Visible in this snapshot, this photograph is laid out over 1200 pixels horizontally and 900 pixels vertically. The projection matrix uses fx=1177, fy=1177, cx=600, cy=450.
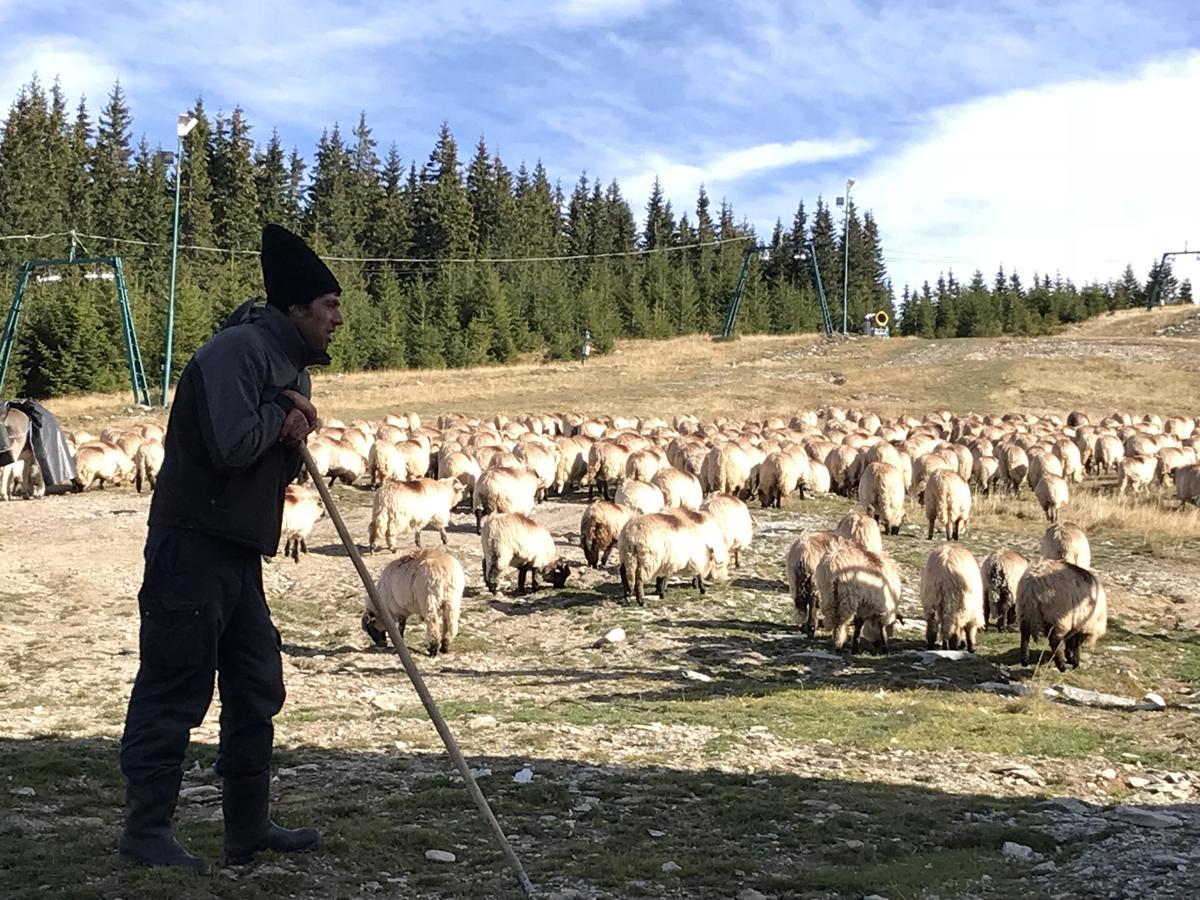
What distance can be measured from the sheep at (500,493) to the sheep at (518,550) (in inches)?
163

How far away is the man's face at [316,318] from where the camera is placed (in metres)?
5.22

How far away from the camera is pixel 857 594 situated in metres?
11.3

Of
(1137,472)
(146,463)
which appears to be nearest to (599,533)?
(146,463)

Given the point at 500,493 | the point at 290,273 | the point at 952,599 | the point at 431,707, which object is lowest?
the point at 952,599

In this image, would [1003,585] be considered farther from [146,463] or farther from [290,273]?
[146,463]

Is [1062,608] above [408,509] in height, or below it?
below

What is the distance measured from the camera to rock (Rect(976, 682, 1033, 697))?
9852 millimetres

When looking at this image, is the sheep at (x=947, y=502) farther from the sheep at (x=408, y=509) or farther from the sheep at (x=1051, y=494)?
the sheep at (x=408, y=509)

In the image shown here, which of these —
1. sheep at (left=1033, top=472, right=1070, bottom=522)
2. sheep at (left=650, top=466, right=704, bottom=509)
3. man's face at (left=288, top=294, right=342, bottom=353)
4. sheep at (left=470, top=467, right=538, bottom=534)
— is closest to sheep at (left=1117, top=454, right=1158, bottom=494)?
sheep at (left=1033, top=472, right=1070, bottom=522)

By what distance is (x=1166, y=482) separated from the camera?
84.3 feet

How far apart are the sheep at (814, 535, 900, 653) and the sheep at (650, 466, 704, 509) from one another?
717cm

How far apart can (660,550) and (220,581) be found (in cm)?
886

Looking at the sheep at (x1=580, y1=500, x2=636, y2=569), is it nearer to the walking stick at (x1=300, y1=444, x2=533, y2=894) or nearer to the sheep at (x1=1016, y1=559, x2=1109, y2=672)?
the sheep at (x1=1016, y1=559, x2=1109, y2=672)

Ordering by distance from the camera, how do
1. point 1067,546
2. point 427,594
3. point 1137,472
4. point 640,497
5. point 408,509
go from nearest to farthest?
1. point 427,594
2. point 1067,546
3. point 408,509
4. point 640,497
5. point 1137,472
